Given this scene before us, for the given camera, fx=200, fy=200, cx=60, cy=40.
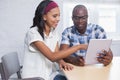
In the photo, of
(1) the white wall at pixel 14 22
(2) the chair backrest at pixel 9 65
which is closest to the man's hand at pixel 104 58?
(2) the chair backrest at pixel 9 65

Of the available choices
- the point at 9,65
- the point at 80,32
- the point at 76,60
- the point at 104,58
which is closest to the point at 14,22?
the point at 80,32

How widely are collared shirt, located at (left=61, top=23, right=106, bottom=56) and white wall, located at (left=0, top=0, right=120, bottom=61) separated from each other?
0.95 m

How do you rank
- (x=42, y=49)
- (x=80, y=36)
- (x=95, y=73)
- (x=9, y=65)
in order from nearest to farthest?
(x=95, y=73) → (x=42, y=49) → (x=9, y=65) → (x=80, y=36)

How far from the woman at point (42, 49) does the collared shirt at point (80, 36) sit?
1.22 feet

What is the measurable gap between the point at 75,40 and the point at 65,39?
0.10 m

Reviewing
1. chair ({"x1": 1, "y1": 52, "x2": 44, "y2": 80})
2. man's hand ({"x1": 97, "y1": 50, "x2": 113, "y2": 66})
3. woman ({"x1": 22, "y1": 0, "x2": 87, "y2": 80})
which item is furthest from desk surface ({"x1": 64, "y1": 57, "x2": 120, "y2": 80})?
chair ({"x1": 1, "y1": 52, "x2": 44, "y2": 80})

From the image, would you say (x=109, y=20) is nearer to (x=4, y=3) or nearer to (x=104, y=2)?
(x=104, y=2)

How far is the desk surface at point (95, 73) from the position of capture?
1.30 m

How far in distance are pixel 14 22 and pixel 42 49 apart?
138cm

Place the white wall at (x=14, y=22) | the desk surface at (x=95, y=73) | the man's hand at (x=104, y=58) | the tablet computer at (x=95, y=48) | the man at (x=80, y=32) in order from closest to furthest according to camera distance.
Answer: the desk surface at (x=95, y=73) → the tablet computer at (x=95, y=48) → the man's hand at (x=104, y=58) → the man at (x=80, y=32) → the white wall at (x=14, y=22)

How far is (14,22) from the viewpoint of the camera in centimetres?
279

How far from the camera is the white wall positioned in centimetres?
277

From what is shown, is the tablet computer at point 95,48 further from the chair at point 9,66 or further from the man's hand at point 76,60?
the chair at point 9,66

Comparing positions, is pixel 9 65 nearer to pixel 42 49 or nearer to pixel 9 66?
pixel 9 66
